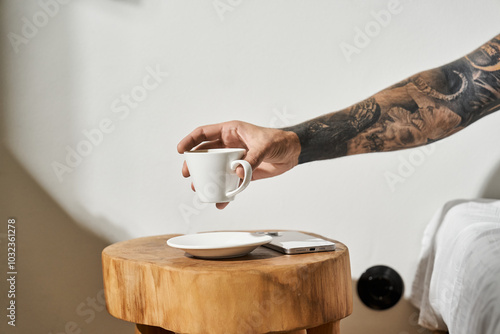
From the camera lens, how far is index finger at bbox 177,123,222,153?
121 centimetres

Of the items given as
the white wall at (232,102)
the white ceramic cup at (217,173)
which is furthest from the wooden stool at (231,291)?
the white wall at (232,102)

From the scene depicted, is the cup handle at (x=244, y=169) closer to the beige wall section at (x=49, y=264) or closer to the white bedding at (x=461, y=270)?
the white bedding at (x=461, y=270)

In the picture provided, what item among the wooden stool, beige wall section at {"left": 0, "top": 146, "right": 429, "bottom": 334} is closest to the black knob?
the wooden stool

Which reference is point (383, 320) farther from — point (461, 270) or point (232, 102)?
point (232, 102)

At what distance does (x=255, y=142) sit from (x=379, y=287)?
76cm

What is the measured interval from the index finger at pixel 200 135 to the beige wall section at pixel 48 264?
1.75 feet

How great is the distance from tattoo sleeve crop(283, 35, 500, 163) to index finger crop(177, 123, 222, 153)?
9.4 inches

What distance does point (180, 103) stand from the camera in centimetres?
153

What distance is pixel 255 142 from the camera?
1.16 metres

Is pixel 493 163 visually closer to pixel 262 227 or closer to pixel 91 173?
pixel 262 227

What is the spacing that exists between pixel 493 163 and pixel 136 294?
1.27 meters

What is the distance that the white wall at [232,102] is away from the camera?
58.5 inches

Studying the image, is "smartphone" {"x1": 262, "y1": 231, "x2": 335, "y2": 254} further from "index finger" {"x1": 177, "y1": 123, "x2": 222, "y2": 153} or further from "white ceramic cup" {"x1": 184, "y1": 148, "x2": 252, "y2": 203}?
"index finger" {"x1": 177, "y1": 123, "x2": 222, "y2": 153}

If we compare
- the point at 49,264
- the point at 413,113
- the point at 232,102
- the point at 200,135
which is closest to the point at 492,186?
the point at 413,113
